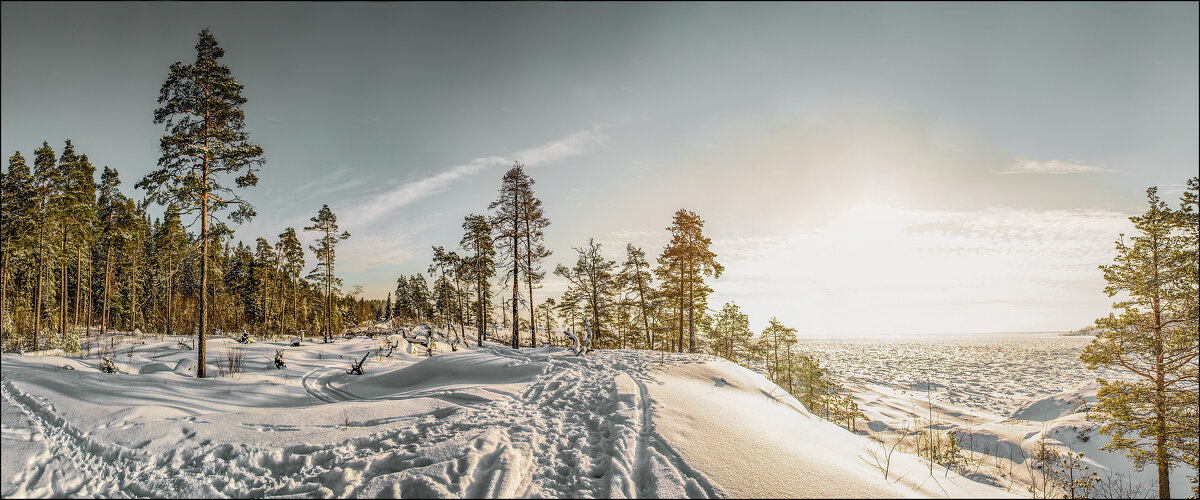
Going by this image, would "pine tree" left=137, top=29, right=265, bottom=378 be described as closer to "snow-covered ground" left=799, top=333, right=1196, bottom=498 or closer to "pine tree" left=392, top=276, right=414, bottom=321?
"snow-covered ground" left=799, top=333, right=1196, bottom=498

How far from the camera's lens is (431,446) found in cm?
502

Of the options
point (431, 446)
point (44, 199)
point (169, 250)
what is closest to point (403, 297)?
point (169, 250)

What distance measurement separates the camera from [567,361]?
13773mm

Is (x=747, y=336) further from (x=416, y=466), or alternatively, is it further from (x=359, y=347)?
(x=416, y=466)

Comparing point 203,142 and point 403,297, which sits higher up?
point 203,142

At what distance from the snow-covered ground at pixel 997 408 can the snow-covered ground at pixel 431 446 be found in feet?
8.43

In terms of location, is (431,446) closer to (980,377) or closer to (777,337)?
(777,337)

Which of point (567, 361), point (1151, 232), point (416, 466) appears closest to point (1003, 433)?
point (1151, 232)

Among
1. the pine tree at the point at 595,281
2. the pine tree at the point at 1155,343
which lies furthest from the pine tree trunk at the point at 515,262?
the pine tree at the point at 1155,343

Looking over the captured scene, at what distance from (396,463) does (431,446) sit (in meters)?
0.54

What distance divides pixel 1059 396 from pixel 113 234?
64.0 m

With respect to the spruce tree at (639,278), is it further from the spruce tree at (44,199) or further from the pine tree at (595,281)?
the spruce tree at (44,199)

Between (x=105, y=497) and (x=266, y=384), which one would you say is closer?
(x=105, y=497)

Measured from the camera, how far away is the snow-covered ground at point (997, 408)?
42.9 ft
